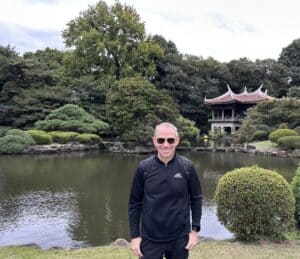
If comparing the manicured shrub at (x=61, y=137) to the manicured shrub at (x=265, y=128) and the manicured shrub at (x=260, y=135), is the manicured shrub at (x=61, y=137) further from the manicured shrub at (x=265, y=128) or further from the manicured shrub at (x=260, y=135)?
the manicured shrub at (x=265, y=128)

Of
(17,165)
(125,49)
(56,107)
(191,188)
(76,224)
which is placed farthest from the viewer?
(125,49)

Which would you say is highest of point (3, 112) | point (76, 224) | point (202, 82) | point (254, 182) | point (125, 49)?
point (125, 49)

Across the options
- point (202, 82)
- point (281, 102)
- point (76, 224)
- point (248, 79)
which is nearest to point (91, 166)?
point (76, 224)

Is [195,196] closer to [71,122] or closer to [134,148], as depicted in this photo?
[134,148]

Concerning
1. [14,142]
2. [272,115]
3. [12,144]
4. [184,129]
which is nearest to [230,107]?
[272,115]

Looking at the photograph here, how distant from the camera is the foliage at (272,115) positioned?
90.4ft

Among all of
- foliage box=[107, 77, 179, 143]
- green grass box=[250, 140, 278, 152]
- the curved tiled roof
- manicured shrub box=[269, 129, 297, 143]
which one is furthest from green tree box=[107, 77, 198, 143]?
the curved tiled roof

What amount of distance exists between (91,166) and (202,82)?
2198cm

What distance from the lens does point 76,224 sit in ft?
30.3

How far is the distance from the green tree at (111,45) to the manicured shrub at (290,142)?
1555 cm

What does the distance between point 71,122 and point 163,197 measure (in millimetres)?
25498

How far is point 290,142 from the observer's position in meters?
23.5

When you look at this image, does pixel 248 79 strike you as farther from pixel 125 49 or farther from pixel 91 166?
pixel 91 166

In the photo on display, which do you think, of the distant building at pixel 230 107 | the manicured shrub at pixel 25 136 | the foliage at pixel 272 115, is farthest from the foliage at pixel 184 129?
the manicured shrub at pixel 25 136
